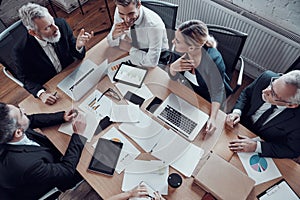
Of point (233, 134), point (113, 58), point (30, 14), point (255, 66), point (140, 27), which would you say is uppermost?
point (30, 14)

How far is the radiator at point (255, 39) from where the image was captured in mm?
2182

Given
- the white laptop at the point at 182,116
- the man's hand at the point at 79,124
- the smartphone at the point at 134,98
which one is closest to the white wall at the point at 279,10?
the white laptop at the point at 182,116

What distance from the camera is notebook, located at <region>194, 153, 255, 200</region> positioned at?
4.40 ft

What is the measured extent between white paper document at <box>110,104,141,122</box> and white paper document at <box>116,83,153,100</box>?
97 mm

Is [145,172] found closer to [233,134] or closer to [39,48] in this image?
[233,134]

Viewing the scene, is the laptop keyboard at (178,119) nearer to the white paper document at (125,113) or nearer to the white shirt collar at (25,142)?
the white paper document at (125,113)

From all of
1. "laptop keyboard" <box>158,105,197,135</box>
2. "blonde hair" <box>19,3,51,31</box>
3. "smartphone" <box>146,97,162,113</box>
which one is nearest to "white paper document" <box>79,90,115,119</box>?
"smartphone" <box>146,97,162,113</box>

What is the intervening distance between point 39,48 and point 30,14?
0.25 metres

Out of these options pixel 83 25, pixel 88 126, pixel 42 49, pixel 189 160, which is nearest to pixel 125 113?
pixel 88 126

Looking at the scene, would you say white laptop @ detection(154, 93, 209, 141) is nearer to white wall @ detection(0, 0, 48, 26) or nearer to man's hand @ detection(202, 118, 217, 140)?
man's hand @ detection(202, 118, 217, 140)

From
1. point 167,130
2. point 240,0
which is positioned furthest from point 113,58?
point 240,0

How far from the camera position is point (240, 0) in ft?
7.49

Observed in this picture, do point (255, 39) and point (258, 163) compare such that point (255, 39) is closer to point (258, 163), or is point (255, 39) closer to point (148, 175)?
point (258, 163)

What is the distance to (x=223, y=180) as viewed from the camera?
1.38 metres
